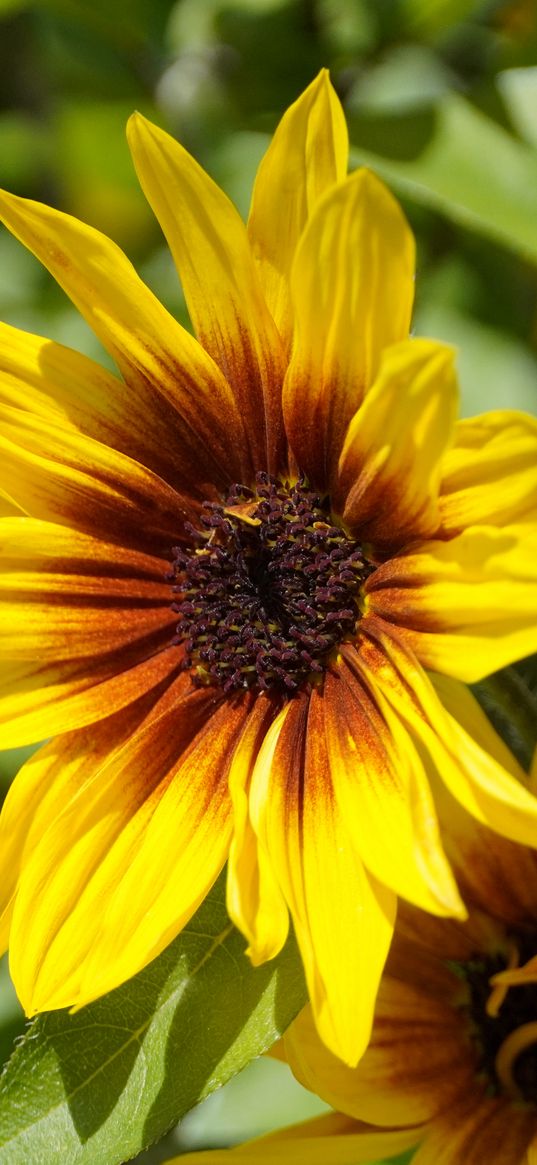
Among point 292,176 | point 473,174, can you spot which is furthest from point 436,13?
point 292,176

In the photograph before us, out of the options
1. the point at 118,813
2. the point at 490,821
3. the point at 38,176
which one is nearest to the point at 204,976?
the point at 118,813

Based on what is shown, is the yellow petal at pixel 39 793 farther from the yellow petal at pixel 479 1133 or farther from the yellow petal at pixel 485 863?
the yellow petal at pixel 479 1133

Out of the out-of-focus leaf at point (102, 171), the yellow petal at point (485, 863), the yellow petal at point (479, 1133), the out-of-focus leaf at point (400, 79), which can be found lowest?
the yellow petal at point (479, 1133)

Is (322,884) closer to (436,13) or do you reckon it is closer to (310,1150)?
(310,1150)

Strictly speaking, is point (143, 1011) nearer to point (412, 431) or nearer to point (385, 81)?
point (412, 431)

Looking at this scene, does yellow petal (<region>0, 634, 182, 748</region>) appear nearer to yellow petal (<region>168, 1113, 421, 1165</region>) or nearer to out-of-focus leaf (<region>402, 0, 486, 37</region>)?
yellow petal (<region>168, 1113, 421, 1165</region>)

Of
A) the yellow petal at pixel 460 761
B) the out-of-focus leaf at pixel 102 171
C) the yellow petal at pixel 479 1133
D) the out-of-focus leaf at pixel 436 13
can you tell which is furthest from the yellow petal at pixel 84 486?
the out-of-focus leaf at pixel 102 171
